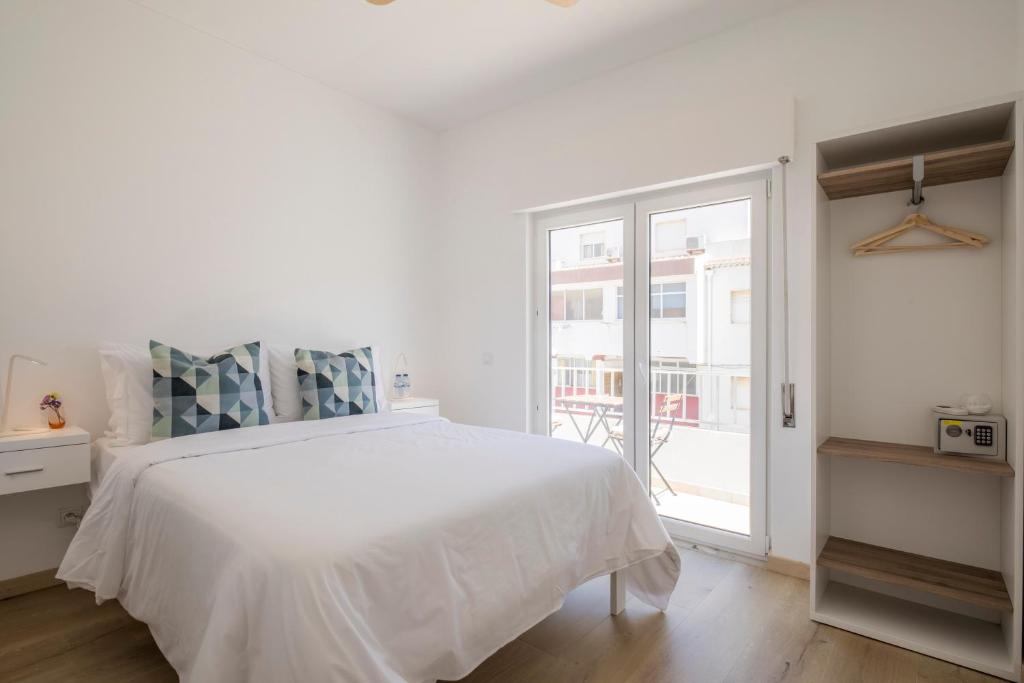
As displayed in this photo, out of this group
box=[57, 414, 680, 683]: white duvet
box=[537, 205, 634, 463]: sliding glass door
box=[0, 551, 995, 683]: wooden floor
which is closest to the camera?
box=[57, 414, 680, 683]: white duvet

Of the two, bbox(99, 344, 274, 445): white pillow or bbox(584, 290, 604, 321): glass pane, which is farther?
bbox(584, 290, 604, 321): glass pane

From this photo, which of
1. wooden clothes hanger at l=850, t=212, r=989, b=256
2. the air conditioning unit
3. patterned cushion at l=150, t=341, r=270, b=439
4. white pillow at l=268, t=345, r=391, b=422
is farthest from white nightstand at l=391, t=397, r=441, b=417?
wooden clothes hanger at l=850, t=212, r=989, b=256

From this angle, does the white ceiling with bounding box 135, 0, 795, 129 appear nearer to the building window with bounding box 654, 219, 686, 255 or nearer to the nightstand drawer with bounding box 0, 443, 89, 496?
the building window with bounding box 654, 219, 686, 255

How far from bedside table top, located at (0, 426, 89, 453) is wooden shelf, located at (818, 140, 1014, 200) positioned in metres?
3.36

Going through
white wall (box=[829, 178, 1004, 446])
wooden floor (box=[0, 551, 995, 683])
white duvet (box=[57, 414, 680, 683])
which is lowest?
wooden floor (box=[0, 551, 995, 683])

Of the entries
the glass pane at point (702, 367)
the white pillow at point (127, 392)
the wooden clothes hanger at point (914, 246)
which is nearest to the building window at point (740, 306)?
the glass pane at point (702, 367)

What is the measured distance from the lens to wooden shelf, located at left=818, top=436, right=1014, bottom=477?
6.09ft

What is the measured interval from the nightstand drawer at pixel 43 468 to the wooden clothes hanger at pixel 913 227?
11.5 feet

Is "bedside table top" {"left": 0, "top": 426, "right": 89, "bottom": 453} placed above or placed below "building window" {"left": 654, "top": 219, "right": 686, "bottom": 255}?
below

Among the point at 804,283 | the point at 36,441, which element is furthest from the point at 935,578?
the point at 36,441

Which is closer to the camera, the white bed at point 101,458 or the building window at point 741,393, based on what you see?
the white bed at point 101,458

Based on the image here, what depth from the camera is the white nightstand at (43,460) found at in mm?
2107

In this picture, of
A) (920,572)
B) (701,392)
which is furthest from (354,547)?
(701,392)

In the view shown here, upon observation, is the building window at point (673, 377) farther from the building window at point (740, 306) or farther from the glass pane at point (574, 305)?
the glass pane at point (574, 305)
